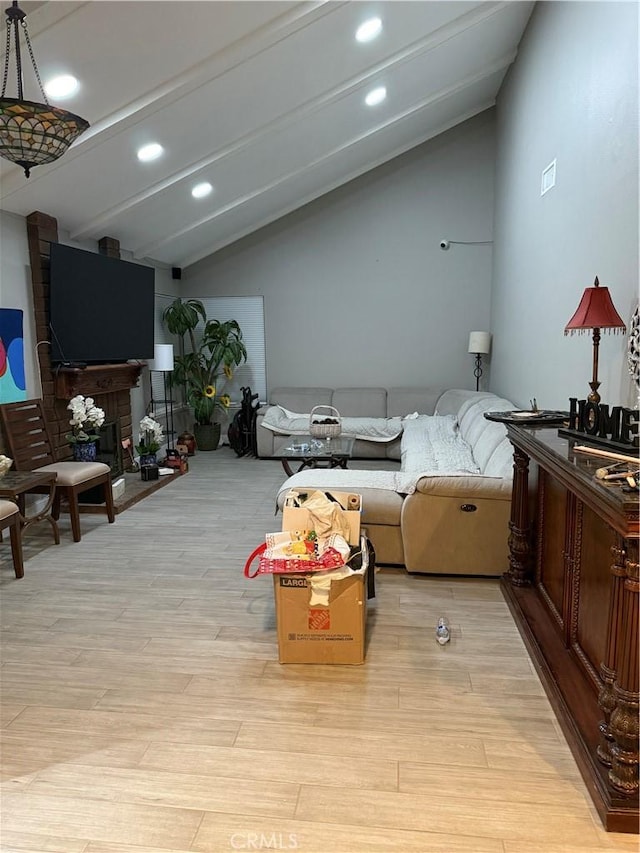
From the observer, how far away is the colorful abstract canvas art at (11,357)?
4.09 meters

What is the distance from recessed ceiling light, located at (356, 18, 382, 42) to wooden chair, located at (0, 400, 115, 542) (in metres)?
3.38

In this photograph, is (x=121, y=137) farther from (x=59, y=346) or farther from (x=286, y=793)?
(x=286, y=793)

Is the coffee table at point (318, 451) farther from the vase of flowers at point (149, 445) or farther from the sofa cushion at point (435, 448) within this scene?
the vase of flowers at point (149, 445)

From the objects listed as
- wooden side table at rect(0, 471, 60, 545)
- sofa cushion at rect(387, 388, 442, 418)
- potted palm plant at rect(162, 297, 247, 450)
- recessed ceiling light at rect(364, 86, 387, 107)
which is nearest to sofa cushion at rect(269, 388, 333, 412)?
potted palm plant at rect(162, 297, 247, 450)

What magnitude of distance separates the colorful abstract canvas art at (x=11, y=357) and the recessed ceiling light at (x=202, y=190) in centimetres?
195

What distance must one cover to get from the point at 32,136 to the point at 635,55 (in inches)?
95.9

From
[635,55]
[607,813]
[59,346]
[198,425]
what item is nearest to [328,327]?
[198,425]

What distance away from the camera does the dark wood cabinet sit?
63.2 inches

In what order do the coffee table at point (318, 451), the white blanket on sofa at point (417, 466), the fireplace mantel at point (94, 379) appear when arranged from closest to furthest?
the white blanket on sofa at point (417, 466) → the coffee table at point (318, 451) → the fireplace mantel at point (94, 379)

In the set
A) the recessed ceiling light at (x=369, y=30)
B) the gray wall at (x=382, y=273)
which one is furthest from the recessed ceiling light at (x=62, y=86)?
the gray wall at (x=382, y=273)

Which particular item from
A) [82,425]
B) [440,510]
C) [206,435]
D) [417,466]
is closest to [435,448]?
[417,466]

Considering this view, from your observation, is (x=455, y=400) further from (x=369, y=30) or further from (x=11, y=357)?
(x=11, y=357)

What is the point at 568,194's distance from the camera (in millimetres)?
3443

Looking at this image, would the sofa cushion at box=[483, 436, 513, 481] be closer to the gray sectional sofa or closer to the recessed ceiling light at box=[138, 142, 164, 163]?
the gray sectional sofa
